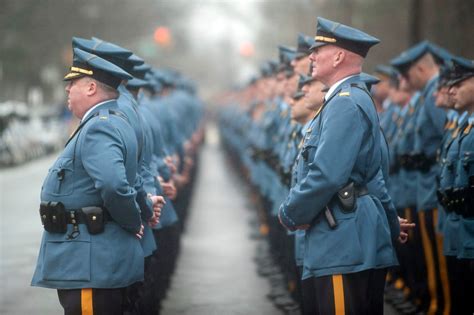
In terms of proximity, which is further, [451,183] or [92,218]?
[451,183]

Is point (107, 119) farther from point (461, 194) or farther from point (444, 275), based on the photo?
point (444, 275)

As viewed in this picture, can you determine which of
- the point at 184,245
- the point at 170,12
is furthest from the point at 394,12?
the point at 170,12

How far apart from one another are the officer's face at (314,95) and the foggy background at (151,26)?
1015cm

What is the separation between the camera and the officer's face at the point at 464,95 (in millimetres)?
6730

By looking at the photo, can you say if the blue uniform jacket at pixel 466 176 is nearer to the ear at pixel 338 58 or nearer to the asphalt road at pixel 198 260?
the ear at pixel 338 58

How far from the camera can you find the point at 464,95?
6750 millimetres

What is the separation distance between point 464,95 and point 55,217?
330cm

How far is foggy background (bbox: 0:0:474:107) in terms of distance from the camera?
821 inches

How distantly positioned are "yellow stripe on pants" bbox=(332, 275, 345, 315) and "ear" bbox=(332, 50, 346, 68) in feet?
3.84

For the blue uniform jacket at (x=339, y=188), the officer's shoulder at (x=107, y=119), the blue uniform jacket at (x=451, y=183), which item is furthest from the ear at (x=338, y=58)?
the blue uniform jacket at (x=451, y=183)

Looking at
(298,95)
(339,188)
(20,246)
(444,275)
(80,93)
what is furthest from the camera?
(20,246)

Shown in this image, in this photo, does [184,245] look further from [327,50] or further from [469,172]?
[327,50]

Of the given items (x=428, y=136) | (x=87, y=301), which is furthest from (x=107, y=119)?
(x=428, y=136)

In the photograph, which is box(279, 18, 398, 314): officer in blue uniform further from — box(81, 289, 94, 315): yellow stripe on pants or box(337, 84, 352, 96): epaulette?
box(81, 289, 94, 315): yellow stripe on pants
